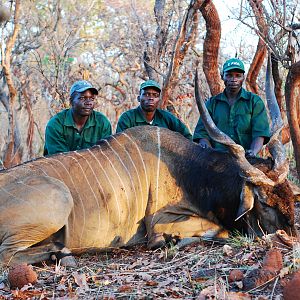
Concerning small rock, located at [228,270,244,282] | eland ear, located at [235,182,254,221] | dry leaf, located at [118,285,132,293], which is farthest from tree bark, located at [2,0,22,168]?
small rock, located at [228,270,244,282]

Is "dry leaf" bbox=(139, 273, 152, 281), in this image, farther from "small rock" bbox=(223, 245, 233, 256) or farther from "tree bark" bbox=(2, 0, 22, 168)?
"tree bark" bbox=(2, 0, 22, 168)

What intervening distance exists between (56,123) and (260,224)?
209 centimetres

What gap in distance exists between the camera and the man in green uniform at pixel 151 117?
5404mm

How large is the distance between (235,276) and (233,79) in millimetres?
2498

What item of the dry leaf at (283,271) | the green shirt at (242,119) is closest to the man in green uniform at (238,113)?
the green shirt at (242,119)

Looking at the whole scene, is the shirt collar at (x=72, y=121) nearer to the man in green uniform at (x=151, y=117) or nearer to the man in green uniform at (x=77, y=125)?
the man in green uniform at (x=77, y=125)

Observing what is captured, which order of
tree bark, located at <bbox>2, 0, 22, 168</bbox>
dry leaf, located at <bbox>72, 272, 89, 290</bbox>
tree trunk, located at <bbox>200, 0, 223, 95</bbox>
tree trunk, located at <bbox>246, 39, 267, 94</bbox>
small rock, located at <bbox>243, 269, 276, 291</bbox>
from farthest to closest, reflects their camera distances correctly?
tree bark, located at <bbox>2, 0, 22, 168</bbox> < tree trunk, located at <bbox>246, 39, 267, 94</bbox> < tree trunk, located at <bbox>200, 0, 223, 95</bbox> < dry leaf, located at <bbox>72, 272, 89, 290</bbox> < small rock, located at <bbox>243, 269, 276, 291</bbox>

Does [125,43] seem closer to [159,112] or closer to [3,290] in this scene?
[159,112]

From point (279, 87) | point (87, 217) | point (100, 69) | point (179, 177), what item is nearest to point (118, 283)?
point (87, 217)

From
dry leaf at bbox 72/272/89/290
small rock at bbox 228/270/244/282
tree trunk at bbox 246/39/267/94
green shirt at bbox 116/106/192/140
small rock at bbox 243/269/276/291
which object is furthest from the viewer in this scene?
tree trunk at bbox 246/39/267/94

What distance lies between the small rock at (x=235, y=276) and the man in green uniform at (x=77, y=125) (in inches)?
104

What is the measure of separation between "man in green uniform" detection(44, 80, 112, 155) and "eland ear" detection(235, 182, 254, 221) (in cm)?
176

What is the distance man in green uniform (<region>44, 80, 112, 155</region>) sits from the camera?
5.25 metres

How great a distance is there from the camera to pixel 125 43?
12.4m
